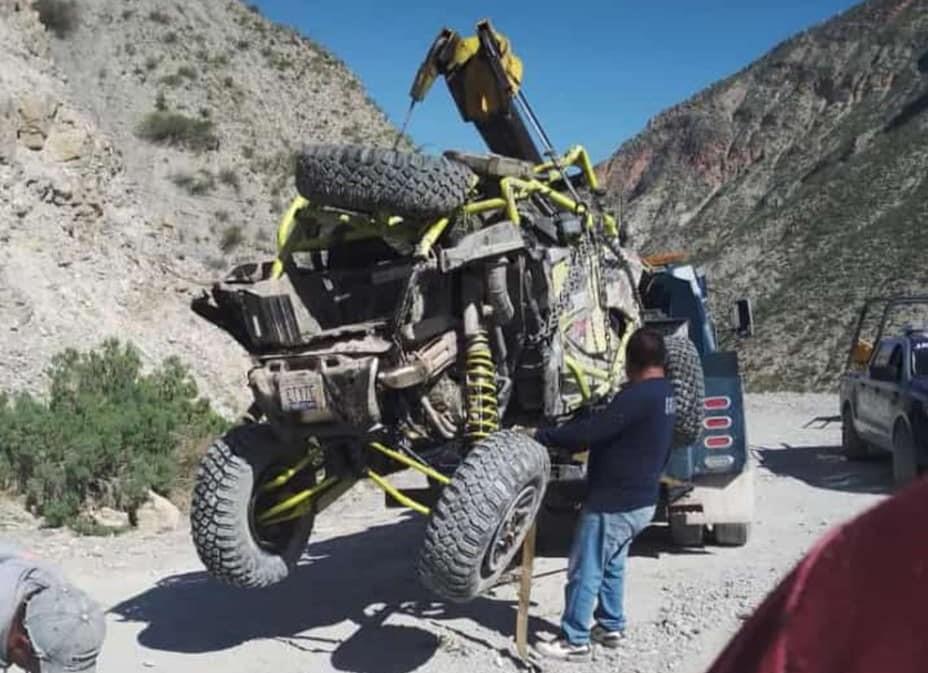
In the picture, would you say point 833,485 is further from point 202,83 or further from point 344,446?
point 202,83

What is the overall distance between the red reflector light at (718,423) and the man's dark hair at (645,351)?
271 cm

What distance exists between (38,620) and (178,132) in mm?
27874

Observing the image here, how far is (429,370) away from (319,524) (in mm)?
5298

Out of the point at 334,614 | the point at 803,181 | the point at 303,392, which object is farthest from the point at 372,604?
the point at 803,181

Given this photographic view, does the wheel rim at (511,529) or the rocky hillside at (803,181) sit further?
the rocky hillside at (803,181)

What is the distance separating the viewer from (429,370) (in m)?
6.34

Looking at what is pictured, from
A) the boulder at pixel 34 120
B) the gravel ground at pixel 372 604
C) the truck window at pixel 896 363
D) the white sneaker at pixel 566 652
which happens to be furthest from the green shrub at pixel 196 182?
the white sneaker at pixel 566 652

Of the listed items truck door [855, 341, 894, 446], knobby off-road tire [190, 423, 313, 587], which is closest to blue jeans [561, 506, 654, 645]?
knobby off-road tire [190, 423, 313, 587]

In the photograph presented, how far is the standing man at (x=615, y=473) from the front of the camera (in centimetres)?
628

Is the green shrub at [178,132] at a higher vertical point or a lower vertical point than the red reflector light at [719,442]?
higher

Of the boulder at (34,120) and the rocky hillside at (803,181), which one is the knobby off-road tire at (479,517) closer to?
the boulder at (34,120)

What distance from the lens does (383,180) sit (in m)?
6.36

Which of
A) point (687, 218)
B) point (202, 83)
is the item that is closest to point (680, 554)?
point (202, 83)

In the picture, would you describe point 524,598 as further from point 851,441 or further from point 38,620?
point 851,441
